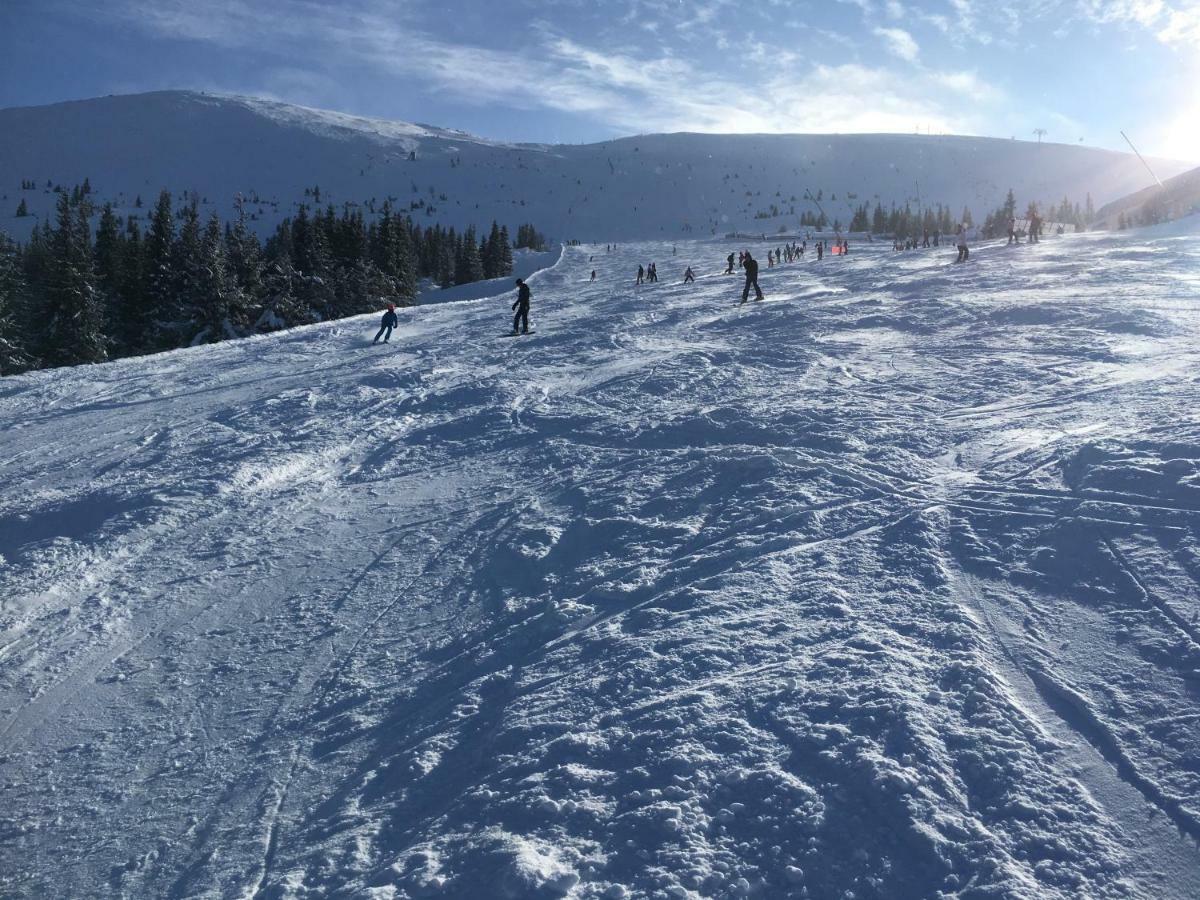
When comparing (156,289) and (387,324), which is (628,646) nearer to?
(387,324)

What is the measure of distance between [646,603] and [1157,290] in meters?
15.4

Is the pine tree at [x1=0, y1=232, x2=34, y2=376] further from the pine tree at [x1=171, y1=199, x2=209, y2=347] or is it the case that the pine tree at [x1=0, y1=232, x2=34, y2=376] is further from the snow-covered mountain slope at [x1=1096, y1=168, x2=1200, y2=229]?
the snow-covered mountain slope at [x1=1096, y1=168, x2=1200, y2=229]

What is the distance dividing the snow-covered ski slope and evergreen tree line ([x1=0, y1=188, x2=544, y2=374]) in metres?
28.2

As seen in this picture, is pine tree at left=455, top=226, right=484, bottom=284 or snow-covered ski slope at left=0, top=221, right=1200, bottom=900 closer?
snow-covered ski slope at left=0, top=221, right=1200, bottom=900

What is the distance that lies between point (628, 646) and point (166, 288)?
39.8m

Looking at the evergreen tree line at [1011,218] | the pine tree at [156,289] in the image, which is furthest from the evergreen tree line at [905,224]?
the pine tree at [156,289]

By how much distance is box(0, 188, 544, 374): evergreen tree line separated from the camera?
33.5 m

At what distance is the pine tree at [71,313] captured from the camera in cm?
3325

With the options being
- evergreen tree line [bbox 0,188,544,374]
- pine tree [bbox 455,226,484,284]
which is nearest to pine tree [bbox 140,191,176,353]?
evergreen tree line [bbox 0,188,544,374]

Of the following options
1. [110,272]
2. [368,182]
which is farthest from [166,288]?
[368,182]

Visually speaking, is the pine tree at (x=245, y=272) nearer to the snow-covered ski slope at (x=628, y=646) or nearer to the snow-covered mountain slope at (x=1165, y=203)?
the snow-covered ski slope at (x=628, y=646)

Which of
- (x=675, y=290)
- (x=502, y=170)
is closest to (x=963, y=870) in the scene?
(x=675, y=290)

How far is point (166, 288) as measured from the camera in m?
36.9

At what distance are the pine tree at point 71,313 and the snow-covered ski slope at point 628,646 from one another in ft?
91.8
